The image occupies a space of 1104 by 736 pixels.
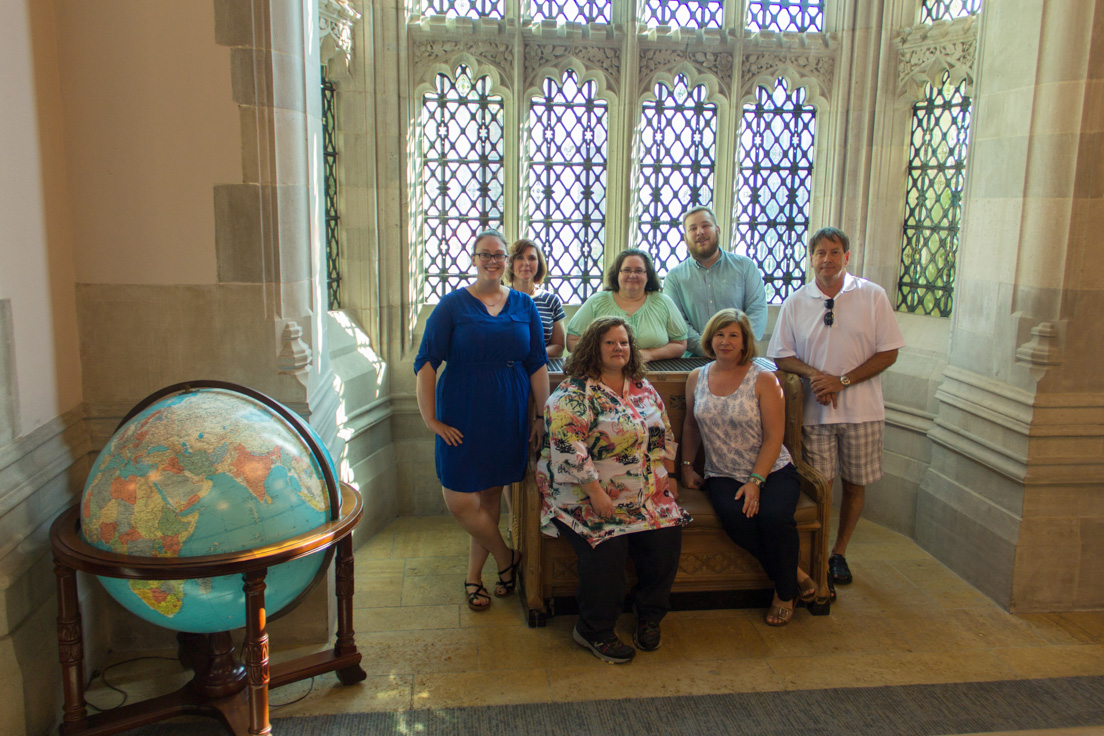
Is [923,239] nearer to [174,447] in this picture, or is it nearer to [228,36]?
[228,36]

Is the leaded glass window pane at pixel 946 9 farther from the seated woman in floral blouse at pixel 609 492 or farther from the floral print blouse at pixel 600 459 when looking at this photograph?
the floral print blouse at pixel 600 459

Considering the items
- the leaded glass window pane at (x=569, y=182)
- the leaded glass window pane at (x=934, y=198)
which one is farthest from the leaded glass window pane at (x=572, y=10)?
the leaded glass window pane at (x=934, y=198)

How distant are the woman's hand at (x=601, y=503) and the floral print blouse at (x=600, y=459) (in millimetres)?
51

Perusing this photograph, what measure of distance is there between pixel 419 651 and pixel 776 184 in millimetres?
4143

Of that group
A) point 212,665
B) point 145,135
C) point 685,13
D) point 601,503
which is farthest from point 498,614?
point 685,13

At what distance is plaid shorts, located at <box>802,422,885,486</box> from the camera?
4.71 meters

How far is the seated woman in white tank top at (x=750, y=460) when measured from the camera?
4.18 meters

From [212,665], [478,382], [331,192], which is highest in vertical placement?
[331,192]

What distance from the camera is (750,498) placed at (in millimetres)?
4152

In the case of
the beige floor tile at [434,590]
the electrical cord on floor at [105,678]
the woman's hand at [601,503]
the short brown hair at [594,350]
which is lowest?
the beige floor tile at [434,590]

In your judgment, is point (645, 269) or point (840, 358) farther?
point (645, 269)

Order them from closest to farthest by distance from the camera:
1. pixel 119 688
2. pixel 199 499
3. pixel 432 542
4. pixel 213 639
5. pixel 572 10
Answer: pixel 199 499 → pixel 213 639 → pixel 119 688 → pixel 432 542 → pixel 572 10

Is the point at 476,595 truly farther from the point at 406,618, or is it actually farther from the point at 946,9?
the point at 946,9

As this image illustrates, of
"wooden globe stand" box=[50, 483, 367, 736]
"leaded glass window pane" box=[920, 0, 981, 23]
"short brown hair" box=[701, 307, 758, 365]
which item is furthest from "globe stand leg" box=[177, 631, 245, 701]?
"leaded glass window pane" box=[920, 0, 981, 23]
